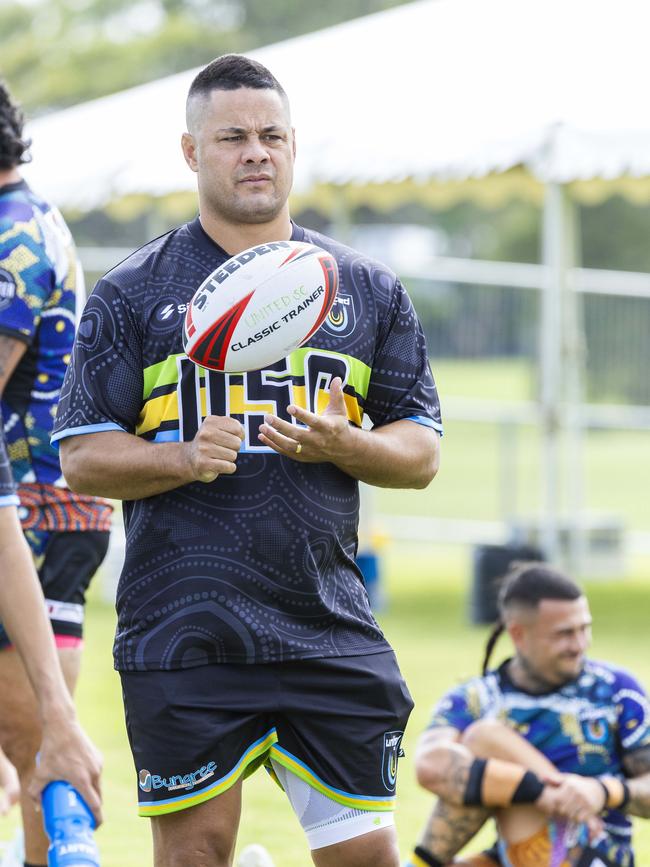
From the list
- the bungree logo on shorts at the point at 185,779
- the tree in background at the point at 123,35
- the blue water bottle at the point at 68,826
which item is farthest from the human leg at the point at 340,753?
the tree in background at the point at 123,35

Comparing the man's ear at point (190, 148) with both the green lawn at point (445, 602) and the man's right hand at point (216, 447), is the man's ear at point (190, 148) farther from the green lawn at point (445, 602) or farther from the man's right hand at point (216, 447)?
the green lawn at point (445, 602)

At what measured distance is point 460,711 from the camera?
500 cm

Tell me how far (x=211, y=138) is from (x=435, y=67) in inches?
315

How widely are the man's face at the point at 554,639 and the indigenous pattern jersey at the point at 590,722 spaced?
6cm

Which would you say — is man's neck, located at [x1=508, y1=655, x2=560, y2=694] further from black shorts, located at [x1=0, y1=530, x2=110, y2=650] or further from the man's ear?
the man's ear

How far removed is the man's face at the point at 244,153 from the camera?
3287mm

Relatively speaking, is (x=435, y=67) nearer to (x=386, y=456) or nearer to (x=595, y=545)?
(x=595, y=545)

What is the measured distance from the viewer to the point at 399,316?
3.46 meters

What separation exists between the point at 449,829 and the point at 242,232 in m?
2.37

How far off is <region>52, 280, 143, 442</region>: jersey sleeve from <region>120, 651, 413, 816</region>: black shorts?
536 millimetres

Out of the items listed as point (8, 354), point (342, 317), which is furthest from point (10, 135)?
point (342, 317)

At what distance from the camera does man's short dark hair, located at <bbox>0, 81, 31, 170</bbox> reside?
4.08 m

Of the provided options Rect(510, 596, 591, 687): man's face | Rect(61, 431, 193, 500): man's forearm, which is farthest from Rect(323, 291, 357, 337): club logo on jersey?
Answer: Rect(510, 596, 591, 687): man's face

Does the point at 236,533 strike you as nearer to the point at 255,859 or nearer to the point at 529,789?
the point at 255,859
